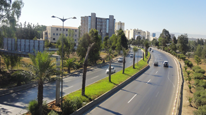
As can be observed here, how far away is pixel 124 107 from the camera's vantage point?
14555mm

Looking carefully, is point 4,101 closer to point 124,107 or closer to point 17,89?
point 17,89

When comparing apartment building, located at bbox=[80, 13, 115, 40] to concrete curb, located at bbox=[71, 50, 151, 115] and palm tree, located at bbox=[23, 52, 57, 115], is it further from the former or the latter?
palm tree, located at bbox=[23, 52, 57, 115]

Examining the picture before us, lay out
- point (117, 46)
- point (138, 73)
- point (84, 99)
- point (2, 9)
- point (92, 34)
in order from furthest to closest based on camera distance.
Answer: point (117, 46) → point (92, 34) → point (138, 73) → point (2, 9) → point (84, 99)

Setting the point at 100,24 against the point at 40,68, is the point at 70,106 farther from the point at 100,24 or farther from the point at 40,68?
the point at 100,24

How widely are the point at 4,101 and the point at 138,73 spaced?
70.1 feet

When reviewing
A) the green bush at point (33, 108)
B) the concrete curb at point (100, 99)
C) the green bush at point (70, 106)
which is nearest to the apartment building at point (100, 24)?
the concrete curb at point (100, 99)

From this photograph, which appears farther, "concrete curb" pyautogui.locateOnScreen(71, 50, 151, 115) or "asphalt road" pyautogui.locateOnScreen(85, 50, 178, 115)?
"asphalt road" pyautogui.locateOnScreen(85, 50, 178, 115)

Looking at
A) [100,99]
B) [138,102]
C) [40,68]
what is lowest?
[138,102]

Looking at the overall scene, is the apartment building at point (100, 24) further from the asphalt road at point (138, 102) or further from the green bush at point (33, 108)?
the green bush at point (33, 108)

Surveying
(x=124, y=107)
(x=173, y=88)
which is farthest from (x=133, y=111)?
(x=173, y=88)

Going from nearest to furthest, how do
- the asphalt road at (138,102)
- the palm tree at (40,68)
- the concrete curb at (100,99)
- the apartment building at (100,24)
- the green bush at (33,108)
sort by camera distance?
the palm tree at (40,68), the green bush at (33,108), the concrete curb at (100,99), the asphalt road at (138,102), the apartment building at (100,24)

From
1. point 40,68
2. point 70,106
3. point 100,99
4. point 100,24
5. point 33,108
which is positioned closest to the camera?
point 40,68

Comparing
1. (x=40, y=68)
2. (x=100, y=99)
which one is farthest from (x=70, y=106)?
(x=100, y=99)

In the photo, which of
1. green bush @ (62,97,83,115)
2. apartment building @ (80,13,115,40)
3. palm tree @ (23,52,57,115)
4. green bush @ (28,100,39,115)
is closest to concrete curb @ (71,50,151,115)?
green bush @ (62,97,83,115)
